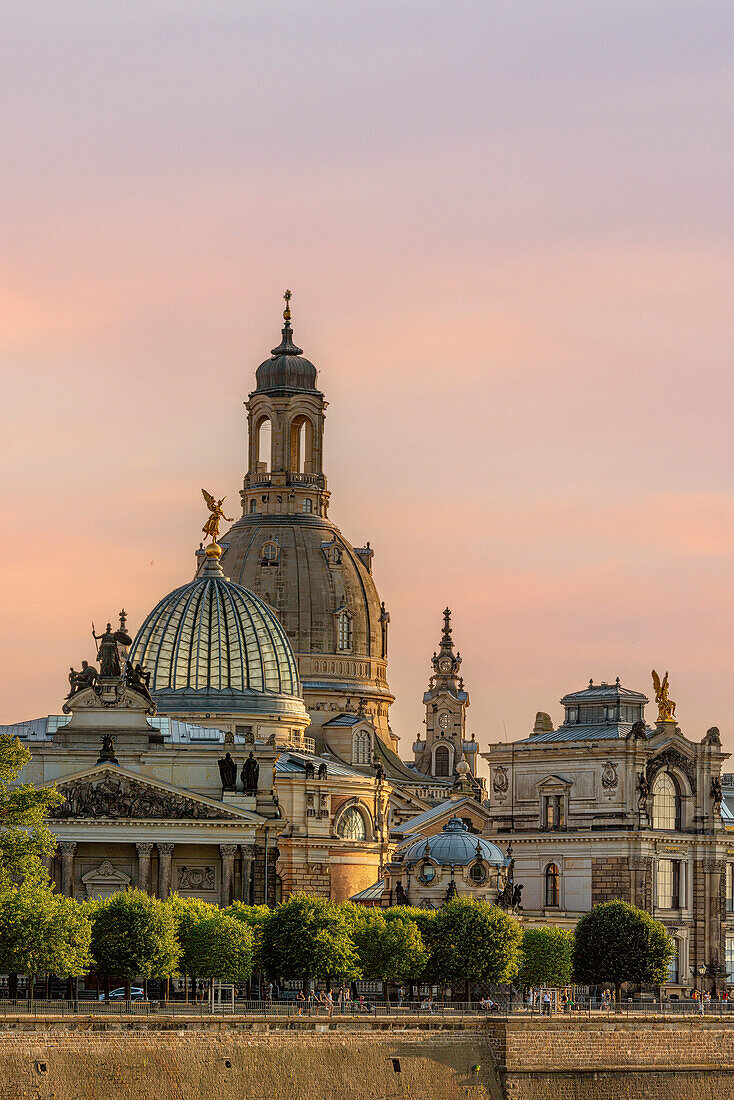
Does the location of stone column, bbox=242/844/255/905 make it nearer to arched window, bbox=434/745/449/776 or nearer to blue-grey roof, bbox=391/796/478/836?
blue-grey roof, bbox=391/796/478/836

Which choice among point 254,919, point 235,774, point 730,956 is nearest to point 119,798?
point 235,774

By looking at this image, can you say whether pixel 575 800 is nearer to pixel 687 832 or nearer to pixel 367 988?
pixel 687 832

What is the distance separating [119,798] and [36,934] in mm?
29981

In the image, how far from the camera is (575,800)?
130m

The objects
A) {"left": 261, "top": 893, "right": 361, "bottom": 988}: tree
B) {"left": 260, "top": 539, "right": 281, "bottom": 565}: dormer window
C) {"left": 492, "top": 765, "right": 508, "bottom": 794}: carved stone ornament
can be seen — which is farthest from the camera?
{"left": 260, "top": 539, "right": 281, "bottom": 565}: dormer window

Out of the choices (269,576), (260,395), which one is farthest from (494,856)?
(260,395)

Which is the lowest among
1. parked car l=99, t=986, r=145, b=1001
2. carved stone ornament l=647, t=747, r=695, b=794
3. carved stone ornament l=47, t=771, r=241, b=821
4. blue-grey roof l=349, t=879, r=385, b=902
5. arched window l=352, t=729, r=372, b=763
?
parked car l=99, t=986, r=145, b=1001

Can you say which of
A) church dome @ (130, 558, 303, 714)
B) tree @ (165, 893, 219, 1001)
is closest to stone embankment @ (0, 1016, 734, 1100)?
tree @ (165, 893, 219, 1001)

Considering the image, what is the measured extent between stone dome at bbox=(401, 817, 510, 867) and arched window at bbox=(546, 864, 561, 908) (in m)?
9.81

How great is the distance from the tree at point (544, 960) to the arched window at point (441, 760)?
2261 inches

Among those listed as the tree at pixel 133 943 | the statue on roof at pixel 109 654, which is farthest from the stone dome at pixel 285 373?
the tree at pixel 133 943

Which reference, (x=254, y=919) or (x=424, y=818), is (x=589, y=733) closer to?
(x=424, y=818)

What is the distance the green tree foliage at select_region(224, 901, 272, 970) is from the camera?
101 metres

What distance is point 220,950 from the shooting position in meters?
98.5
